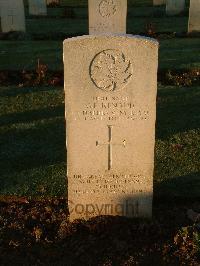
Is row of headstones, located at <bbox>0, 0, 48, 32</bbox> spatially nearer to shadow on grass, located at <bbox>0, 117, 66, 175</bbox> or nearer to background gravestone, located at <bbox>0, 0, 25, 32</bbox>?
background gravestone, located at <bbox>0, 0, 25, 32</bbox>

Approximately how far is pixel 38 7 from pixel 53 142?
13.3 m

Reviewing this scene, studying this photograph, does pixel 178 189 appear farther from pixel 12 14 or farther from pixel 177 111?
pixel 12 14

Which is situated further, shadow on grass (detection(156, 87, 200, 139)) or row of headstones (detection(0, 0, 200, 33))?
row of headstones (detection(0, 0, 200, 33))

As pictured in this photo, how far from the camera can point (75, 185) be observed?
4738 millimetres

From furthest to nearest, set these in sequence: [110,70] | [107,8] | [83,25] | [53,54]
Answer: [83,25], [53,54], [107,8], [110,70]

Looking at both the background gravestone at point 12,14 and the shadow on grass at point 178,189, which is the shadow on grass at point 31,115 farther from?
the background gravestone at point 12,14

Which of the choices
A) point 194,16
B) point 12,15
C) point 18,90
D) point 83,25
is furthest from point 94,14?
point 83,25

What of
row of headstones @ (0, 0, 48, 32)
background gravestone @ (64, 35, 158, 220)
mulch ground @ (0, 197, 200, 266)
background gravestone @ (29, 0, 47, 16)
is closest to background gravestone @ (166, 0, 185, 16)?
background gravestone @ (29, 0, 47, 16)

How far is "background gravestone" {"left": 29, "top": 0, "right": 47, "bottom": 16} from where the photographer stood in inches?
746

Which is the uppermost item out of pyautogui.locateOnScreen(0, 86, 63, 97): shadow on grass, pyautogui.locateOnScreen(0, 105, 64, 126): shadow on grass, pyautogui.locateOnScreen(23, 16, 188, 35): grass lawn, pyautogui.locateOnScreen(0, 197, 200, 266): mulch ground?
pyautogui.locateOnScreen(23, 16, 188, 35): grass lawn

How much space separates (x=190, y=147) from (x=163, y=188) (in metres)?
1.33

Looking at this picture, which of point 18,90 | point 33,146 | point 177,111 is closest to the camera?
point 33,146

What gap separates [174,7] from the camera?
62.0 ft

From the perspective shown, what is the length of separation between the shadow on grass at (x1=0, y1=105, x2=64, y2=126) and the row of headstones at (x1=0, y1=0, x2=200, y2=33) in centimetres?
412
